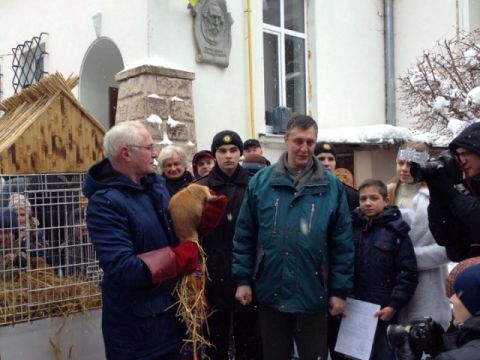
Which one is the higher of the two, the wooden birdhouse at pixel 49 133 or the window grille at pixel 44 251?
the wooden birdhouse at pixel 49 133

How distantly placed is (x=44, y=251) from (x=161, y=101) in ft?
10.8

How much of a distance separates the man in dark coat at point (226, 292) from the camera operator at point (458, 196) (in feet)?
4.53

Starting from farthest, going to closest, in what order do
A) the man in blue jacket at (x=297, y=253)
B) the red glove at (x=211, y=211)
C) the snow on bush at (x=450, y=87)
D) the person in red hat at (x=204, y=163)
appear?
the snow on bush at (x=450, y=87), the person in red hat at (x=204, y=163), the man in blue jacket at (x=297, y=253), the red glove at (x=211, y=211)

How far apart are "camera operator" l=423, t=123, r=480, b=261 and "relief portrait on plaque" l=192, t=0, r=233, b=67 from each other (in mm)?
4522

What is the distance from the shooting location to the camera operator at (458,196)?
264 cm

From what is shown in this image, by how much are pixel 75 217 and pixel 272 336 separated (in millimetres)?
1358

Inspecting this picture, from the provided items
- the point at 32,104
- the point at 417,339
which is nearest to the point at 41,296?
the point at 32,104

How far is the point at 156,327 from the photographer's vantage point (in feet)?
8.77

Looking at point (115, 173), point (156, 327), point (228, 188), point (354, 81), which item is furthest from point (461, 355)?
point (354, 81)

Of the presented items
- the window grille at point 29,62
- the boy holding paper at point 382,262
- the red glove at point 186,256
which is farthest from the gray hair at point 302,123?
the window grille at point 29,62

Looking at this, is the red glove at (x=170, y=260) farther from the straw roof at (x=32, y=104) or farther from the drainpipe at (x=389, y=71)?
the drainpipe at (x=389, y=71)

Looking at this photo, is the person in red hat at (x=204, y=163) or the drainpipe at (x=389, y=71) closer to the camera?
the person in red hat at (x=204, y=163)

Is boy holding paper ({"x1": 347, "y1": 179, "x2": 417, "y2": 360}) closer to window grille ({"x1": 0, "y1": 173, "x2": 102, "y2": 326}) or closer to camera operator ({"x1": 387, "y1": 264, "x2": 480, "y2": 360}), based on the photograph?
camera operator ({"x1": 387, "y1": 264, "x2": 480, "y2": 360})

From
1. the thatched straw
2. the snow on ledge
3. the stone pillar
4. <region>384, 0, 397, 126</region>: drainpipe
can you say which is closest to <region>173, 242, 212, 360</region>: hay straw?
the thatched straw
